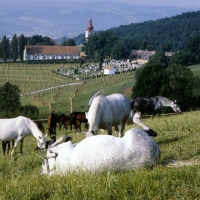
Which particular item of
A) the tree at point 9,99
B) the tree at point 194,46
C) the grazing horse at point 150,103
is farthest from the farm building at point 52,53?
the grazing horse at point 150,103

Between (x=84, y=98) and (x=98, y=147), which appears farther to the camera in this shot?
(x=84, y=98)

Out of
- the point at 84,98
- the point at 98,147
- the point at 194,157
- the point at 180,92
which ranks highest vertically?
the point at 98,147

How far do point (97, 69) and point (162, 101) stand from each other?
110433 mm

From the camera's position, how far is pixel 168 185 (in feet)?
18.6

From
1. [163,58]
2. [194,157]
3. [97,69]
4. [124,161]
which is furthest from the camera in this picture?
[97,69]

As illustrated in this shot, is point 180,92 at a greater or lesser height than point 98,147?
lesser

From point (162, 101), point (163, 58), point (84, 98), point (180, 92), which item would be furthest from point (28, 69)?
point (162, 101)

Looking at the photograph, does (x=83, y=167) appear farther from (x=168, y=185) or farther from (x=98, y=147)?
(x=168, y=185)

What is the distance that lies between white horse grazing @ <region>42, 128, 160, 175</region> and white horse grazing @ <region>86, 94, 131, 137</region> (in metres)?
3.20

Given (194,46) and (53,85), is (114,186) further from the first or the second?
(194,46)

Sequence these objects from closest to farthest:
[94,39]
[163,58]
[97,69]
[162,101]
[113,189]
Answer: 1. [113,189]
2. [162,101]
3. [163,58]
4. [97,69]
5. [94,39]

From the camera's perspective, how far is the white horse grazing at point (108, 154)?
6879 mm

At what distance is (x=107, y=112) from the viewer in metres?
12.0

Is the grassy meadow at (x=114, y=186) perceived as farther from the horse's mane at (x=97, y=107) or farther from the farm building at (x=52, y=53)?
the farm building at (x=52, y=53)
